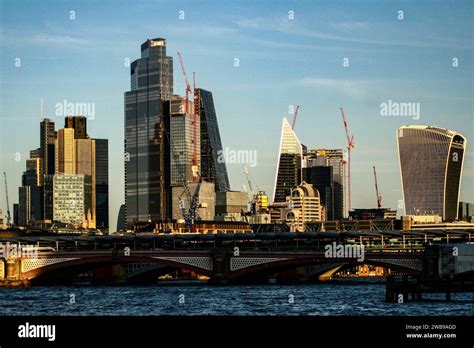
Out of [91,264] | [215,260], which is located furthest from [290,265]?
[91,264]

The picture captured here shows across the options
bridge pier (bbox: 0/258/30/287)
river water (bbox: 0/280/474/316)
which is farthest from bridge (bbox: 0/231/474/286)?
river water (bbox: 0/280/474/316)

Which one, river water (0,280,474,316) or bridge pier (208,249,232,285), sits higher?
bridge pier (208,249,232,285)

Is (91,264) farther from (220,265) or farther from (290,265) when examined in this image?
(290,265)

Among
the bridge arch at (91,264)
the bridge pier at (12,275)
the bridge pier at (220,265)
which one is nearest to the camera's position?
the bridge pier at (220,265)

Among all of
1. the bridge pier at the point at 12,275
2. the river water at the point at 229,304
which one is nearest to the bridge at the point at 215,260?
the bridge pier at the point at 12,275

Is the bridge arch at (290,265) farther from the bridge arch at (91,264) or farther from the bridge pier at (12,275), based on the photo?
the bridge pier at (12,275)

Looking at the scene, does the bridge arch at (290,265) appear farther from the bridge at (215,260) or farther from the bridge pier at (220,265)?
the bridge pier at (220,265)

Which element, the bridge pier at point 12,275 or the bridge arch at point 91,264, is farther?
the bridge pier at point 12,275

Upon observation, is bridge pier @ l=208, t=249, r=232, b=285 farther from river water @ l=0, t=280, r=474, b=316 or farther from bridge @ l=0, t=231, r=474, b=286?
river water @ l=0, t=280, r=474, b=316

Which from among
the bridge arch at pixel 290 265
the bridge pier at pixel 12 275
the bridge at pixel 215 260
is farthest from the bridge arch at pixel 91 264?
the bridge arch at pixel 290 265

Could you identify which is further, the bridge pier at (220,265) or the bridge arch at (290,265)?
the bridge pier at (220,265)

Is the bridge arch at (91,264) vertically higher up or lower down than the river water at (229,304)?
higher up

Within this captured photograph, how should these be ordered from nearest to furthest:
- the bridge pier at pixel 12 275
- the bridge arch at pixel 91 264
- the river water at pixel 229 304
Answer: the river water at pixel 229 304 → the bridge arch at pixel 91 264 → the bridge pier at pixel 12 275
